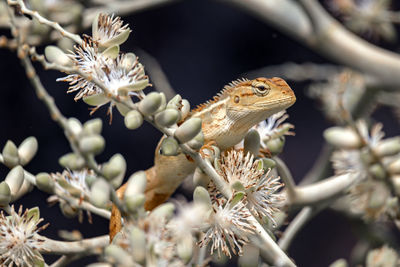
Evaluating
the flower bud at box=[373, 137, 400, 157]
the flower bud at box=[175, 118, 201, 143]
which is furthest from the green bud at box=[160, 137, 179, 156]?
the flower bud at box=[373, 137, 400, 157]

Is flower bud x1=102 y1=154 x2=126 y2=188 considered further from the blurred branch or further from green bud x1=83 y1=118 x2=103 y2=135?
the blurred branch

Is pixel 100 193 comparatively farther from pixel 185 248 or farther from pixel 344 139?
pixel 344 139

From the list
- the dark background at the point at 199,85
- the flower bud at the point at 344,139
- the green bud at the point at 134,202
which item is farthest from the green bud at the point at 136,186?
the dark background at the point at 199,85

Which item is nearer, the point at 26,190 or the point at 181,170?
the point at 26,190

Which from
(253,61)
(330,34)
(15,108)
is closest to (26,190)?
(330,34)

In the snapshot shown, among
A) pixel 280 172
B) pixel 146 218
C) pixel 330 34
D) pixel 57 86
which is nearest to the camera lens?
pixel 146 218

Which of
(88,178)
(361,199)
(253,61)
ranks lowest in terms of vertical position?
(253,61)

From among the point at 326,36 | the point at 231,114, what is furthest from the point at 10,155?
the point at 326,36

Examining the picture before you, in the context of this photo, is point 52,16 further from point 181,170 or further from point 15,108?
point 15,108
